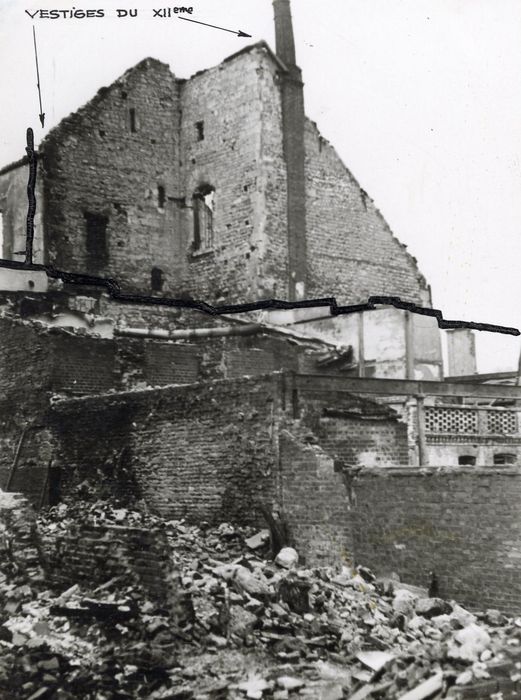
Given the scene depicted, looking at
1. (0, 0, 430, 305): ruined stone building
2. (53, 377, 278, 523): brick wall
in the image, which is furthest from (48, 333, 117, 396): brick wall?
(0, 0, 430, 305): ruined stone building

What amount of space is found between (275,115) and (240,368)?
7658mm

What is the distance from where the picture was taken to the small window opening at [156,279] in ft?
77.8

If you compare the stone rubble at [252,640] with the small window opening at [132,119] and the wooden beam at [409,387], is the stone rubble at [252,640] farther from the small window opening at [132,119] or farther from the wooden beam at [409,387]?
the small window opening at [132,119]

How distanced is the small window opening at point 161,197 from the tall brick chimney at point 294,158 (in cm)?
357

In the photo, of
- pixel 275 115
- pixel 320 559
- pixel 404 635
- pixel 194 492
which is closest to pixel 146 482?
pixel 194 492

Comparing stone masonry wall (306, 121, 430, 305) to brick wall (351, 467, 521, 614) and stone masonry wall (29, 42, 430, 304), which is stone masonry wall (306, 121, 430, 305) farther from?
brick wall (351, 467, 521, 614)

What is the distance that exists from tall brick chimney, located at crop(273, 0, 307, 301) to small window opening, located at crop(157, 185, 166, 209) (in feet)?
11.7

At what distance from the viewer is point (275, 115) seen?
75.5 feet

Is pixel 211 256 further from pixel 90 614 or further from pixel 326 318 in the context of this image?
pixel 90 614

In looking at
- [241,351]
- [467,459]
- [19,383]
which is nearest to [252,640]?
[467,459]

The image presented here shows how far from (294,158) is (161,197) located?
12.5ft

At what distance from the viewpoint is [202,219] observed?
24.4 m

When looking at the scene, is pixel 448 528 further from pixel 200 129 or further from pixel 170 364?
pixel 200 129

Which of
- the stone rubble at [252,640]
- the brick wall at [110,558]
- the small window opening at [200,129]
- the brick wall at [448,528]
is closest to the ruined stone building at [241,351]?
the brick wall at [448,528]
